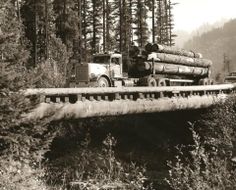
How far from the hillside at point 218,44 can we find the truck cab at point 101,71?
8669 centimetres

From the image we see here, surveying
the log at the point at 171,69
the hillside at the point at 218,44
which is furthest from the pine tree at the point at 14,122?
the hillside at the point at 218,44

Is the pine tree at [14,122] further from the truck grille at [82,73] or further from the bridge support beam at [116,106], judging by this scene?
the truck grille at [82,73]

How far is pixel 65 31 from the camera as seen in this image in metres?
45.6

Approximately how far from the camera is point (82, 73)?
887 inches

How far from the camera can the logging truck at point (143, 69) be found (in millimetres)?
22641

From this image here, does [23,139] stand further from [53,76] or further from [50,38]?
[50,38]

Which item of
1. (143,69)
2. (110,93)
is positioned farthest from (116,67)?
(110,93)

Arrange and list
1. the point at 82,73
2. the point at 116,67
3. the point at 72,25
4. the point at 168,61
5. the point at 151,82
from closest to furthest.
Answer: the point at 82,73 → the point at 116,67 → the point at 151,82 → the point at 168,61 → the point at 72,25

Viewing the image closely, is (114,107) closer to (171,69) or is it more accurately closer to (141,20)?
(171,69)

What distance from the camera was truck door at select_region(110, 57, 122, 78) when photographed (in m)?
23.8

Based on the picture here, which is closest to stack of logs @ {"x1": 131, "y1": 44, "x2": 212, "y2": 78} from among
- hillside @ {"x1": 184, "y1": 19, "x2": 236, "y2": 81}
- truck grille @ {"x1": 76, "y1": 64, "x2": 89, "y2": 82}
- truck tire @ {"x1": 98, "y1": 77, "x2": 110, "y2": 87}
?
truck tire @ {"x1": 98, "y1": 77, "x2": 110, "y2": 87}

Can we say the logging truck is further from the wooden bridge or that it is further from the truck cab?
the wooden bridge

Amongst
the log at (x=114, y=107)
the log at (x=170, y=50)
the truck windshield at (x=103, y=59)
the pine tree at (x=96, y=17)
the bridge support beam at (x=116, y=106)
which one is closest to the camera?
the log at (x=114, y=107)

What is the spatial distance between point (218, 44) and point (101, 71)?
118 meters
